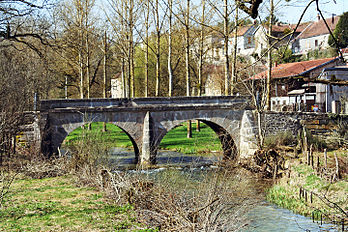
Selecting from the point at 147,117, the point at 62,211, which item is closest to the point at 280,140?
the point at 147,117

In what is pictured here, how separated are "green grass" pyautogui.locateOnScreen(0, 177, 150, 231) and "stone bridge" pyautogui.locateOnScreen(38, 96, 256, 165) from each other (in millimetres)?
6885

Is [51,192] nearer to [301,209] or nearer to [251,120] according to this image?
[301,209]

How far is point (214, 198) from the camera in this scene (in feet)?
25.6

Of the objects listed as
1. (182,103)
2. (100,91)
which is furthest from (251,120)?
(100,91)

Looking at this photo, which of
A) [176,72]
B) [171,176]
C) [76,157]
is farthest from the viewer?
[176,72]

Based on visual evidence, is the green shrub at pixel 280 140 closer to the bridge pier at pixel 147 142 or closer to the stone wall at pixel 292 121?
the stone wall at pixel 292 121

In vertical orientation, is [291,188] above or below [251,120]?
below

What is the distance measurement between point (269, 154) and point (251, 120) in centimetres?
366

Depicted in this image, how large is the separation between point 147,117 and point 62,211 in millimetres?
11590

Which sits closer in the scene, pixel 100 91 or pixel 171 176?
pixel 171 176

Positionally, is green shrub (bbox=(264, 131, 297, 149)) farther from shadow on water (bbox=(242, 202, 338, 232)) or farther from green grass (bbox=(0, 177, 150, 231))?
green grass (bbox=(0, 177, 150, 231))

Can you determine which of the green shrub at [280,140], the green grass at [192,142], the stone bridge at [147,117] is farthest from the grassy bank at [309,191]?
the green grass at [192,142]

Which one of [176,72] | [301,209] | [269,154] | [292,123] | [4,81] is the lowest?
[301,209]

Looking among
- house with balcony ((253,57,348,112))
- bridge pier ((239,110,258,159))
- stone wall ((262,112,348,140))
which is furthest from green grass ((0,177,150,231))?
house with balcony ((253,57,348,112))
